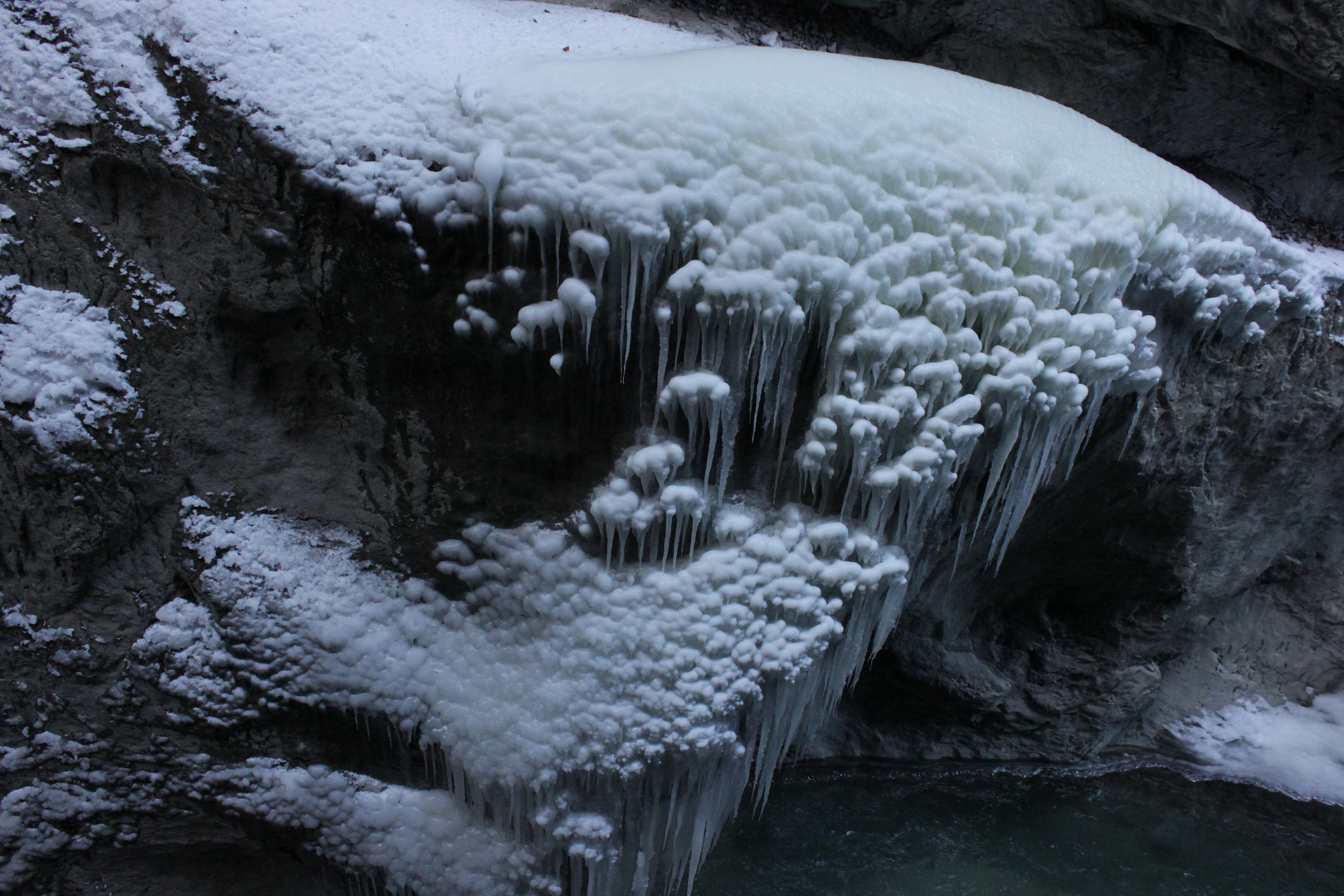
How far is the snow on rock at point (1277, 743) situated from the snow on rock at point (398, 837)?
10.5 ft

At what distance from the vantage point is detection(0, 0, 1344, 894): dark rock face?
2.12 m

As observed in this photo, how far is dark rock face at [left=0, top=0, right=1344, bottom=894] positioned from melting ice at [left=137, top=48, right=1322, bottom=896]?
0.43 feet

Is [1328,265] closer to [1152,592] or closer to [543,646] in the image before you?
[1152,592]

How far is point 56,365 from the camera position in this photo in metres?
2.07

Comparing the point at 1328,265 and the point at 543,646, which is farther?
the point at 1328,265

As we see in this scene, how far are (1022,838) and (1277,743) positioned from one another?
1449 millimetres

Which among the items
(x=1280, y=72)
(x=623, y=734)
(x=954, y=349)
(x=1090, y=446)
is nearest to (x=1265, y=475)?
(x=1090, y=446)

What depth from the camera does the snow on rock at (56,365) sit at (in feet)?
6.65

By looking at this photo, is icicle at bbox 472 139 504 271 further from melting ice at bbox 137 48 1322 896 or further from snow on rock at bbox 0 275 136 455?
snow on rock at bbox 0 275 136 455

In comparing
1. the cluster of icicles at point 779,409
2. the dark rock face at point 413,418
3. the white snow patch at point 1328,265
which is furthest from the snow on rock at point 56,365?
the white snow patch at point 1328,265

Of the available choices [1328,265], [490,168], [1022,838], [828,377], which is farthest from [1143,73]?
[1022,838]

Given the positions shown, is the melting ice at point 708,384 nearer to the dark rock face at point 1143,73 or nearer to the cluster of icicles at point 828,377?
the cluster of icicles at point 828,377

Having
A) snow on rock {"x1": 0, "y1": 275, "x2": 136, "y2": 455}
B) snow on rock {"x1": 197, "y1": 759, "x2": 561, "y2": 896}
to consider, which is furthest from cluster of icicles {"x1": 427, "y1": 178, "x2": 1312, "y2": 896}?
snow on rock {"x1": 0, "y1": 275, "x2": 136, "y2": 455}

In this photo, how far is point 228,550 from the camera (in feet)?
7.52
